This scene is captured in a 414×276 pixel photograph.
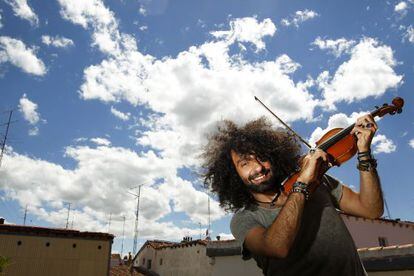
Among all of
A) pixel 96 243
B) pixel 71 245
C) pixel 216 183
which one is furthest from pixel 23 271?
pixel 216 183

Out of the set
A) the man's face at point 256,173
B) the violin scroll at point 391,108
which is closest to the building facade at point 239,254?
the violin scroll at point 391,108

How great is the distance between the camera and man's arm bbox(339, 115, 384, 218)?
234 cm

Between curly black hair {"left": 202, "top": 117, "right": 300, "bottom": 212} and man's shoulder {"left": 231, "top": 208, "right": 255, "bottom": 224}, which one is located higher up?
curly black hair {"left": 202, "top": 117, "right": 300, "bottom": 212}

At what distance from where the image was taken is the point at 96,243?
2767 cm

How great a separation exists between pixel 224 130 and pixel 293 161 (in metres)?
0.71

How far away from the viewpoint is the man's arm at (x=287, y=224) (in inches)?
72.2

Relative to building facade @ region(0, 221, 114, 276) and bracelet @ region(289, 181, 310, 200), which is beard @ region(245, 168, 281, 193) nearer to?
bracelet @ region(289, 181, 310, 200)

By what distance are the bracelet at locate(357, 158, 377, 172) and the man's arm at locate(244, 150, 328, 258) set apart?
1.46 feet

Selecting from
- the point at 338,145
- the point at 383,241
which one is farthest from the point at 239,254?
the point at 338,145

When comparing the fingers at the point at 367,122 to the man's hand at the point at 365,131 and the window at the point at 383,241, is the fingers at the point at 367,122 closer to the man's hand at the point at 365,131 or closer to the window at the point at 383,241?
the man's hand at the point at 365,131

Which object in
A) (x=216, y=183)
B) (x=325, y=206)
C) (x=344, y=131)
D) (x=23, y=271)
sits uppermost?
(x=344, y=131)

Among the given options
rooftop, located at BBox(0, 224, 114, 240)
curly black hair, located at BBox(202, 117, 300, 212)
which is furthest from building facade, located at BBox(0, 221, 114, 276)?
curly black hair, located at BBox(202, 117, 300, 212)

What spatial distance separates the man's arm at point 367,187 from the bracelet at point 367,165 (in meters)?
0.02

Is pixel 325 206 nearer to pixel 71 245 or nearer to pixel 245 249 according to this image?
pixel 245 249
